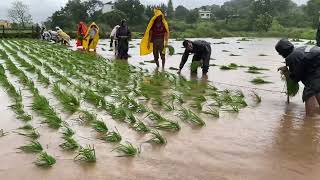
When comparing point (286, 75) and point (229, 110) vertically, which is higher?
point (286, 75)

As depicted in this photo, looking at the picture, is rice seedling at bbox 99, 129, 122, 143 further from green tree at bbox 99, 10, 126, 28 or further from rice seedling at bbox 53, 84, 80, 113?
green tree at bbox 99, 10, 126, 28

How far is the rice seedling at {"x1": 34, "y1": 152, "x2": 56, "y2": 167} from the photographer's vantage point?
11.4ft

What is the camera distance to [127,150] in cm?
376

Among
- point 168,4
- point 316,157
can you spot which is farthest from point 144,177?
point 168,4

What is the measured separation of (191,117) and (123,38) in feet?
30.3

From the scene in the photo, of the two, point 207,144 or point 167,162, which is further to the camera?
point 207,144

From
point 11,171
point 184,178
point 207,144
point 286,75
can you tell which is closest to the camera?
point 184,178

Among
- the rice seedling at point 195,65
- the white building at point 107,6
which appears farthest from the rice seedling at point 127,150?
the white building at point 107,6

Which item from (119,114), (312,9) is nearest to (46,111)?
(119,114)

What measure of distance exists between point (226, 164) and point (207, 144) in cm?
56

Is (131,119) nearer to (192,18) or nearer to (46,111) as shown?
(46,111)

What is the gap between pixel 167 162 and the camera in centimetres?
354

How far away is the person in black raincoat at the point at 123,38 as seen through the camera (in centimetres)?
1385

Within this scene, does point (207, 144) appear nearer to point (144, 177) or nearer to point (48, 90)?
point (144, 177)
